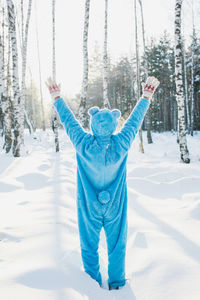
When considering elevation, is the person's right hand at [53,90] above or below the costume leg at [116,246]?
above

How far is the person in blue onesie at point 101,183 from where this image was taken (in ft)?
7.27

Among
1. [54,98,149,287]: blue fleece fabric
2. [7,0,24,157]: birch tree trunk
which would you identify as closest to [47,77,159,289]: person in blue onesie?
[54,98,149,287]: blue fleece fabric

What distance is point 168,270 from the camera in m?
2.59

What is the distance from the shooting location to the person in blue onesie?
221 centimetres

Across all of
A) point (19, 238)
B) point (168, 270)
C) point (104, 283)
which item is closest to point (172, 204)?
point (168, 270)

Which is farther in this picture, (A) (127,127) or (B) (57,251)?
(B) (57,251)

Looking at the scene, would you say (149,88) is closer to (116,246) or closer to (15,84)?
(116,246)

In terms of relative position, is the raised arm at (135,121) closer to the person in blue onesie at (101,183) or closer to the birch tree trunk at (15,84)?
the person in blue onesie at (101,183)

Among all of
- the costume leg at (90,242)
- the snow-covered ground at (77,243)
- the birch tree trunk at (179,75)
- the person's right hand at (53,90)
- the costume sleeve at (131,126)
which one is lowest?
the snow-covered ground at (77,243)

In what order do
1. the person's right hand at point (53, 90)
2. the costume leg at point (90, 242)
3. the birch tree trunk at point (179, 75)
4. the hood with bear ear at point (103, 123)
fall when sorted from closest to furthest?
1. the hood with bear ear at point (103, 123)
2. the costume leg at point (90, 242)
3. the person's right hand at point (53, 90)
4. the birch tree trunk at point (179, 75)

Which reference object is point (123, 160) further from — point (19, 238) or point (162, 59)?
point (162, 59)

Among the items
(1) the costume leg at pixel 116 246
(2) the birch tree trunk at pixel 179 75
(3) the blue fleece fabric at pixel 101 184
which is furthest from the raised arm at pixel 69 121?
(2) the birch tree trunk at pixel 179 75

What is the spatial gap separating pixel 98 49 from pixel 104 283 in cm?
3964

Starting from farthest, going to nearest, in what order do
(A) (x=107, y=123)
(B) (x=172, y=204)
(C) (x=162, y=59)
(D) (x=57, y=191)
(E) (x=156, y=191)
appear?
1. (C) (x=162, y=59)
2. (E) (x=156, y=191)
3. (D) (x=57, y=191)
4. (B) (x=172, y=204)
5. (A) (x=107, y=123)
